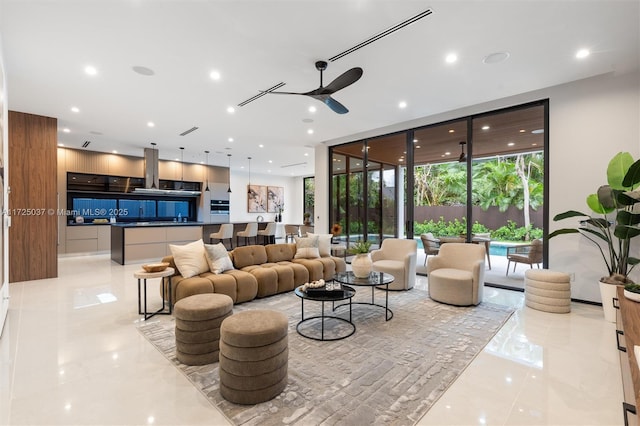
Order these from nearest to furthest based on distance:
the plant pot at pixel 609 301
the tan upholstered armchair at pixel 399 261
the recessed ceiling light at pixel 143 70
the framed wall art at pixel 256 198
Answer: the plant pot at pixel 609 301
the recessed ceiling light at pixel 143 70
the tan upholstered armchair at pixel 399 261
the framed wall art at pixel 256 198

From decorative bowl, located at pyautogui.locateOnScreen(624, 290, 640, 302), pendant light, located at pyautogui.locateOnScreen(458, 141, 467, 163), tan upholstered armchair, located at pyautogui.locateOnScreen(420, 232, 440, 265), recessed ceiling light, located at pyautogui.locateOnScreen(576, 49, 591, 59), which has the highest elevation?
recessed ceiling light, located at pyautogui.locateOnScreen(576, 49, 591, 59)

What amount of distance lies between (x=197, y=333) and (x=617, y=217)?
190 inches

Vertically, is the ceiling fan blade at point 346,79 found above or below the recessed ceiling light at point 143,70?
below

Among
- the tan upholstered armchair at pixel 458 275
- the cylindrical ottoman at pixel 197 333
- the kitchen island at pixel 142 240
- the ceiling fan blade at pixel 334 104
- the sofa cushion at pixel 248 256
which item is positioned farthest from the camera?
the kitchen island at pixel 142 240

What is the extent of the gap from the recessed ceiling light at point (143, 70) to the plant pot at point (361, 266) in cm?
365

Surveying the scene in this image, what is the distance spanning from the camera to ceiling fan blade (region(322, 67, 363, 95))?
3.00 m

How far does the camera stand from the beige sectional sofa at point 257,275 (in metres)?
3.79

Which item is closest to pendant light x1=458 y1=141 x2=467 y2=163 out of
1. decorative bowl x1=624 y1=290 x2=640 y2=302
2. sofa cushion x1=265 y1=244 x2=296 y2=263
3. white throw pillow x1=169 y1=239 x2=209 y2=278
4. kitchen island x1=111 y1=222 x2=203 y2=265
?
sofa cushion x1=265 y1=244 x2=296 y2=263

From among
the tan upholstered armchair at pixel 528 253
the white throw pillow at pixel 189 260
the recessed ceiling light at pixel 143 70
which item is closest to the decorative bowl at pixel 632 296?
the tan upholstered armchair at pixel 528 253

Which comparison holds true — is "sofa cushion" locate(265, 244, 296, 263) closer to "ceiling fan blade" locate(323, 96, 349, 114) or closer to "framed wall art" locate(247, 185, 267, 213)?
"ceiling fan blade" locate(323, 96, 349, 114)

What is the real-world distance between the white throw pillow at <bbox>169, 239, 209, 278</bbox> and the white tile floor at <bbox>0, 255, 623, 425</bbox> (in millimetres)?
624

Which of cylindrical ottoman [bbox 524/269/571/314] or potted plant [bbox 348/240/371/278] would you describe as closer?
potted plant [bbox 348/240/371/278]

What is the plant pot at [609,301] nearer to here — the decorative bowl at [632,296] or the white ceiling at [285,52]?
the decorative bowl at [632,296]

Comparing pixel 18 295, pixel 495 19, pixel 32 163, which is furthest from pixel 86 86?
pixel 495 19
